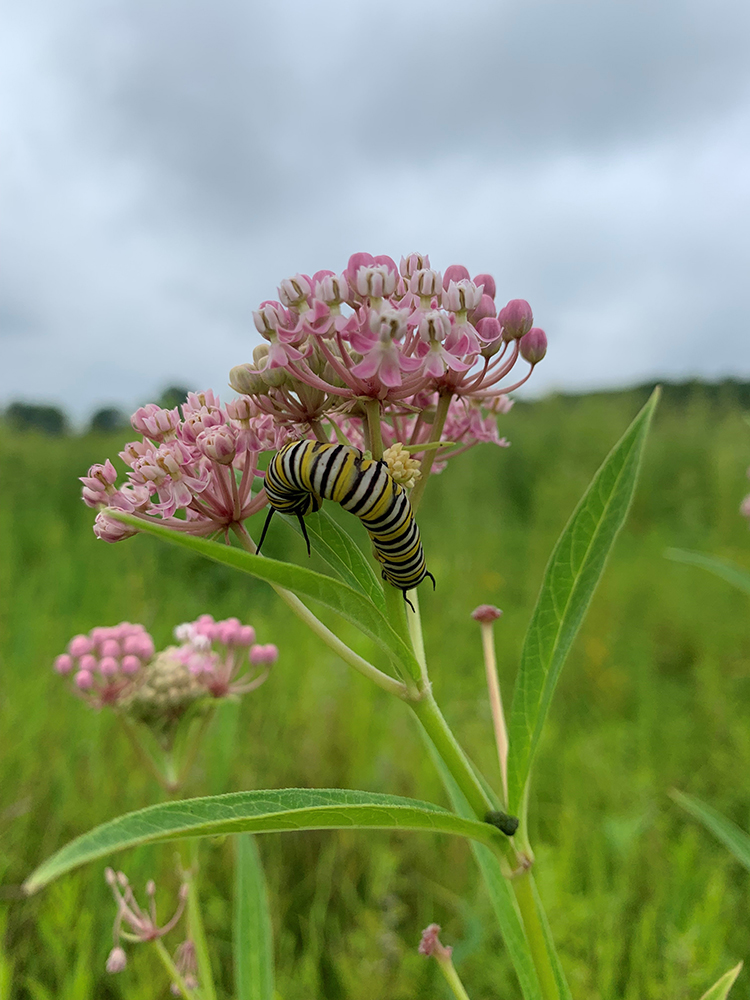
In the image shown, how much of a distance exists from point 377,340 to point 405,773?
Result: 235 cm

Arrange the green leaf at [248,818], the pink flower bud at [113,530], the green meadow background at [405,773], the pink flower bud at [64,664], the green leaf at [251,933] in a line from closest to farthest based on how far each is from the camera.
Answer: the green leaf at [248,818] → the pink flower bud at [113,530] → the green leaf at [251,933] → the pink flower bud at [64,664] → the green meadow background at [405,773]

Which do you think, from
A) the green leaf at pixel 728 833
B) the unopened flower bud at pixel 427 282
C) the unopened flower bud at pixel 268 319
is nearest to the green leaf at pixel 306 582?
the unopened flower bud at pixel 268 319

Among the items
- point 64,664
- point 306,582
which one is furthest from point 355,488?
point 64,664

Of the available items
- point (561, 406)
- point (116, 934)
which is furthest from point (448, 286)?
point (561, 406)

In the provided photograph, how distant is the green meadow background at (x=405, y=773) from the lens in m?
1.93

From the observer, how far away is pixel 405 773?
9.12ft

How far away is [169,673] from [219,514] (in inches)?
29.2

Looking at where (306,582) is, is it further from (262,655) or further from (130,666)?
(130,666)

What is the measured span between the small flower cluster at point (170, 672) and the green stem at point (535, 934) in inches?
28.9

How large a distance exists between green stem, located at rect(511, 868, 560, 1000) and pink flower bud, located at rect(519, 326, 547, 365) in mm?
665

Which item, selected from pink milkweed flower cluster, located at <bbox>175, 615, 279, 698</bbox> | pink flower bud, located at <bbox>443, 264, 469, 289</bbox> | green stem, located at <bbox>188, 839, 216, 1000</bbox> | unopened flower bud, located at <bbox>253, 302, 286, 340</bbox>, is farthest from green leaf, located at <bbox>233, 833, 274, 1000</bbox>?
pink flower bud, located at <bbox>443, 264, 469, 289</bbox>

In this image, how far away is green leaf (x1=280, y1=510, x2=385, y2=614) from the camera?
0.88 metres

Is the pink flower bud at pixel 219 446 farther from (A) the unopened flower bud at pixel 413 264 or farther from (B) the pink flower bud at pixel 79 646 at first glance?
(B) the pink flower bud at pixel 79 646

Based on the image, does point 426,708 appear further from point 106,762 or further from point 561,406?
point 561,406
